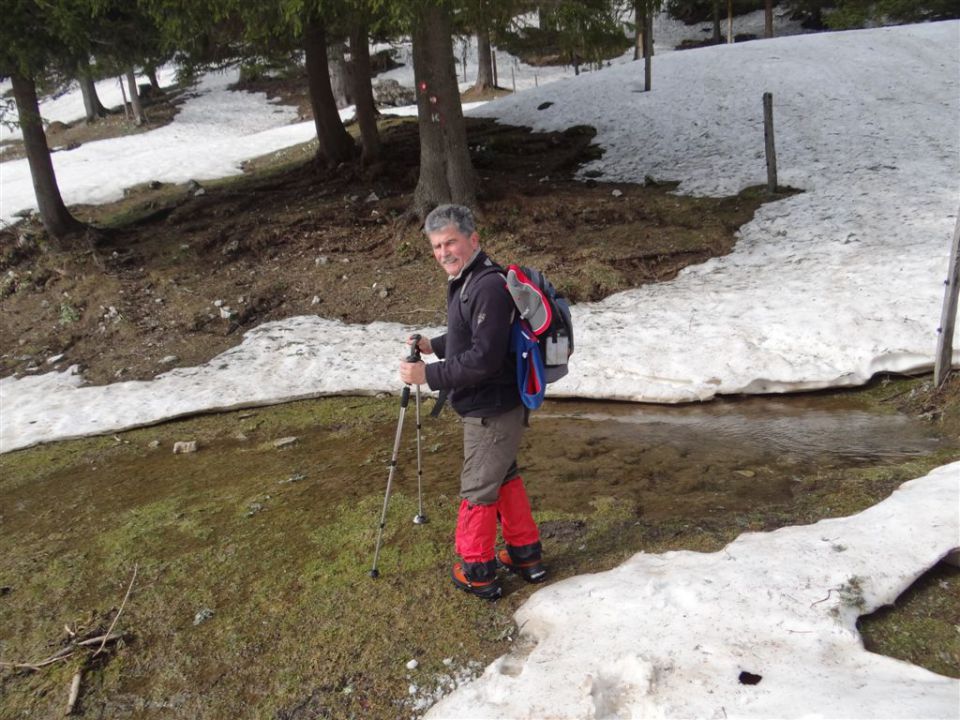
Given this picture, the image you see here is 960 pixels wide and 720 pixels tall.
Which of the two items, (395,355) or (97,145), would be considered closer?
(395,355)

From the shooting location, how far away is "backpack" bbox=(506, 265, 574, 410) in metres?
4.06

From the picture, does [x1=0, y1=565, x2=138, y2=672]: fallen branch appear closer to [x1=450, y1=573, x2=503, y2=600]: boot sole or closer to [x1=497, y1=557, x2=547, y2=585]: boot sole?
[x1=450, y1=573, x2=503, y2=600]: boot sole

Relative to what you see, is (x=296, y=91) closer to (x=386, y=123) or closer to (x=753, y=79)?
(x=386, y=123)

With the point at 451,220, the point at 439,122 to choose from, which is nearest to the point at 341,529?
the point at 451,220

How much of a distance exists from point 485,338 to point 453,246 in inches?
23.3

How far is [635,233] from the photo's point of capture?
12.5 meters

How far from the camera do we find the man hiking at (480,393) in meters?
4.06

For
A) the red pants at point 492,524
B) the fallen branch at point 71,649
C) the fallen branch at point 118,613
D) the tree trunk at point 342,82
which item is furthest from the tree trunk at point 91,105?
the red pants at point 492,524

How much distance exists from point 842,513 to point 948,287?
3.04m

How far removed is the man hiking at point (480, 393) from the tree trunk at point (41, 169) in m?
13.1

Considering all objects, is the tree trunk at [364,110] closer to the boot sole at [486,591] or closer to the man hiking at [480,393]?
the man hiking at [480,393]

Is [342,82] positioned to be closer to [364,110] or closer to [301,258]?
[364,110]

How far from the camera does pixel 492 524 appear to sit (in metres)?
4.46

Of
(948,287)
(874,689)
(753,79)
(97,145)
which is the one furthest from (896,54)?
(97,145)
